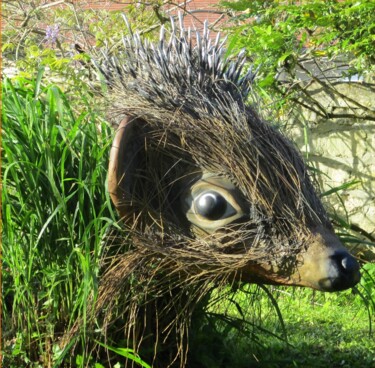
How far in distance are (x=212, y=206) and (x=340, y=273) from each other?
0.54 metres

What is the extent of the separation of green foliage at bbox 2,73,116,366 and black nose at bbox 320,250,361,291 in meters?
0.97

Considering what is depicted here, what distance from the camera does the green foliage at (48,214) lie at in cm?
332

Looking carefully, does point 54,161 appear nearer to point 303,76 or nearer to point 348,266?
point 348,266

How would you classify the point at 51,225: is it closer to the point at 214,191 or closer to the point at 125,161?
the point at 125,161

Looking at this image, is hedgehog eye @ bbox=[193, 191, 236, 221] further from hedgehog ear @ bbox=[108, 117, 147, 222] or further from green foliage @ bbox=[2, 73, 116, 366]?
green foliage @ bbox=[2, 73, 116, 366]

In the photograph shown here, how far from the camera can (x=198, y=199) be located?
120 inches

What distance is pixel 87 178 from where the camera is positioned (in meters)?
3.34

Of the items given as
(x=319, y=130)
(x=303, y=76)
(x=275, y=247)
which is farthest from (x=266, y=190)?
(x=303, y=76)

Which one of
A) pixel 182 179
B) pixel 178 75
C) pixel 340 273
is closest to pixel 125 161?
pixel 182 179

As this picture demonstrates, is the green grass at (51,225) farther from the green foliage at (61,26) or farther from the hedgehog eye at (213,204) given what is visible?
the green foliage at (61,26)

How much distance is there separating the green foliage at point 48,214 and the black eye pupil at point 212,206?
0.44m

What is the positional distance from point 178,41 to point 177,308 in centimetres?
117

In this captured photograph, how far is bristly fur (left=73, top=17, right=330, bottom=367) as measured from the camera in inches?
117

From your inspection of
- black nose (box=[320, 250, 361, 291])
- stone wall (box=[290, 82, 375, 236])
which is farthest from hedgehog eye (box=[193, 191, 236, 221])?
stone wall (box=[290, 82, 375, 236])
